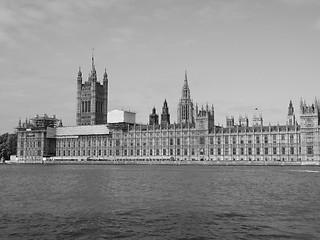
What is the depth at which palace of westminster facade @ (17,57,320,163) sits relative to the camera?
13962 centimetres

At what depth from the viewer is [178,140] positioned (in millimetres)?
161000

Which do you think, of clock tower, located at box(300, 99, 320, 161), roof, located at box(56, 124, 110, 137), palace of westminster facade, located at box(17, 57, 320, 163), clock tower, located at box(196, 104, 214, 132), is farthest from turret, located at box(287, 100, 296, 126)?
roof, located at box(56, 124, 110, 137)

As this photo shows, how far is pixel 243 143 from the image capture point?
14825cm

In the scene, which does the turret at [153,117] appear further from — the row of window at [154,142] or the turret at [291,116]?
the turret at [291,116]

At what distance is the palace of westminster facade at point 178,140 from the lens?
458 ft

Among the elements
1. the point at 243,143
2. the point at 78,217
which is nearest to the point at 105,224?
the point at 78,217

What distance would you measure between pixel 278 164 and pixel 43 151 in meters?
97.2

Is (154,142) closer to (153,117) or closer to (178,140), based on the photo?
(178,140)

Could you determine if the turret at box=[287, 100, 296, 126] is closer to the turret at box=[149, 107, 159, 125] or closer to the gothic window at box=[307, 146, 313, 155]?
the gothic window at box=[307, 146, 313, 155]

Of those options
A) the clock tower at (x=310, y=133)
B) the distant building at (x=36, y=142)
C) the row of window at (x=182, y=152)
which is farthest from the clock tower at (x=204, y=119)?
the distant building at (x=36, y=142)

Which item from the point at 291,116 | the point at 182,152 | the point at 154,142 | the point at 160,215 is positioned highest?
the point at 291,116

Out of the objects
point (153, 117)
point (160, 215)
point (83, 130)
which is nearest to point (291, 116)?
point (153, 117)

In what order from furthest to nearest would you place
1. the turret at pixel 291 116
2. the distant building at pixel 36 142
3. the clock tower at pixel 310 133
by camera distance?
the distant building at pixel 36 142, the turret at pixel 291 116, the clock tower at pixel 310 133

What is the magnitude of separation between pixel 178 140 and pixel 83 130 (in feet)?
143
